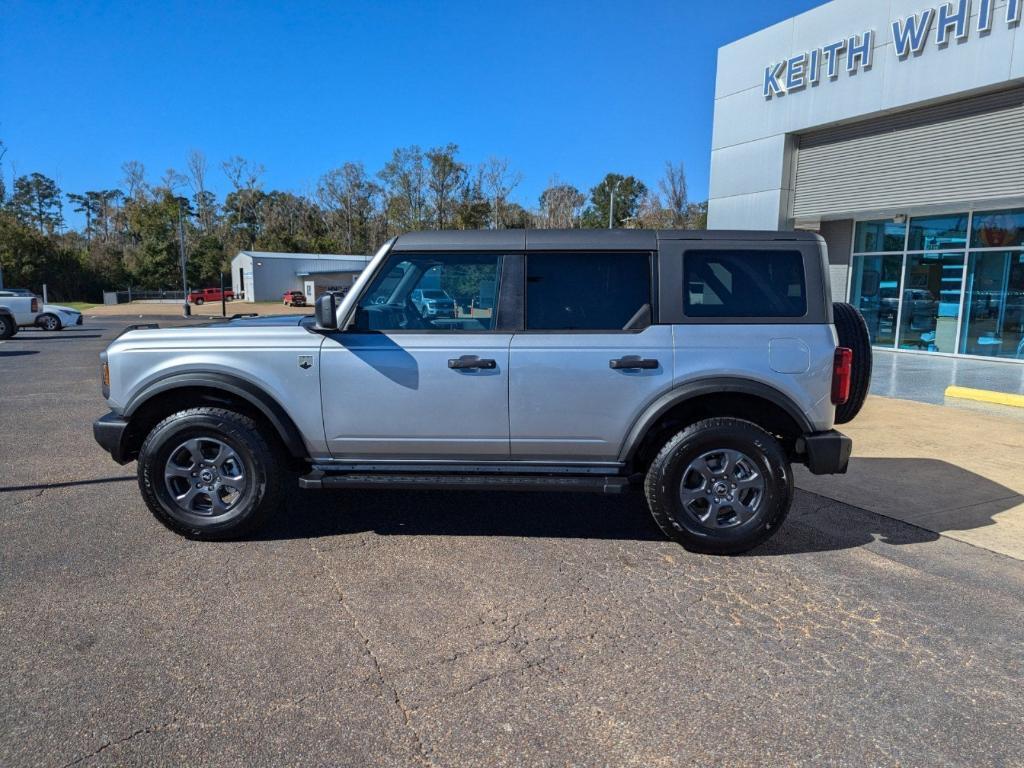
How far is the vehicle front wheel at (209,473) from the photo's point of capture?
4.45 m

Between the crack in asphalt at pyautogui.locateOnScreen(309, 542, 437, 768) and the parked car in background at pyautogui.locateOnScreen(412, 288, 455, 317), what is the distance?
1.66 m

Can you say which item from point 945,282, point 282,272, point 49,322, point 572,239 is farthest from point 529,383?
point 282,272

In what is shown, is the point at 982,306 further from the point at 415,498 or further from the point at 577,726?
the point at 577,726

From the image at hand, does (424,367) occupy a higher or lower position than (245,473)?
higher

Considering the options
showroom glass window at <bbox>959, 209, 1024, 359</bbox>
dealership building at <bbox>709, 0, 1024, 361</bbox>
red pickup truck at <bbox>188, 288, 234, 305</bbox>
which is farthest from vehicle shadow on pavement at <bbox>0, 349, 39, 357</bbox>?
red pickup truck at <bbox>188, 288, 234, 305</bbox>

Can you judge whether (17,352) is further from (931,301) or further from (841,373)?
(931,301)

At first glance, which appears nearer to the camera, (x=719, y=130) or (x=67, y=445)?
(x=67, y=445)

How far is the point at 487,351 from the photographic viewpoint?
4395 mm

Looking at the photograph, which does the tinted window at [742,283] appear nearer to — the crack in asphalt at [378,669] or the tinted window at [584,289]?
the tinted window at [584,289]

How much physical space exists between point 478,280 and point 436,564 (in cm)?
178

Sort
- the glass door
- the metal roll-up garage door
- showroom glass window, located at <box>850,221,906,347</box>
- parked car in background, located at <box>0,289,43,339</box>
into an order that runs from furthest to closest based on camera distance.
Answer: parked car in background, located at <box>0,289,43,339</box>, showroom glass window, located at <box>850,221,906,347</box>, the glass door, the metal roll-up garage door

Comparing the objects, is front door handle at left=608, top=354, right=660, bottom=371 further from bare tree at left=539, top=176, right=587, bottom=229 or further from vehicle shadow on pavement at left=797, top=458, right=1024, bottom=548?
bare tree at left=539, top=176, right=587, bottom=229

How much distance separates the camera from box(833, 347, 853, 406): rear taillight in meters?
4.34

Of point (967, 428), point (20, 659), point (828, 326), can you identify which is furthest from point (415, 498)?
point (967, 428)
